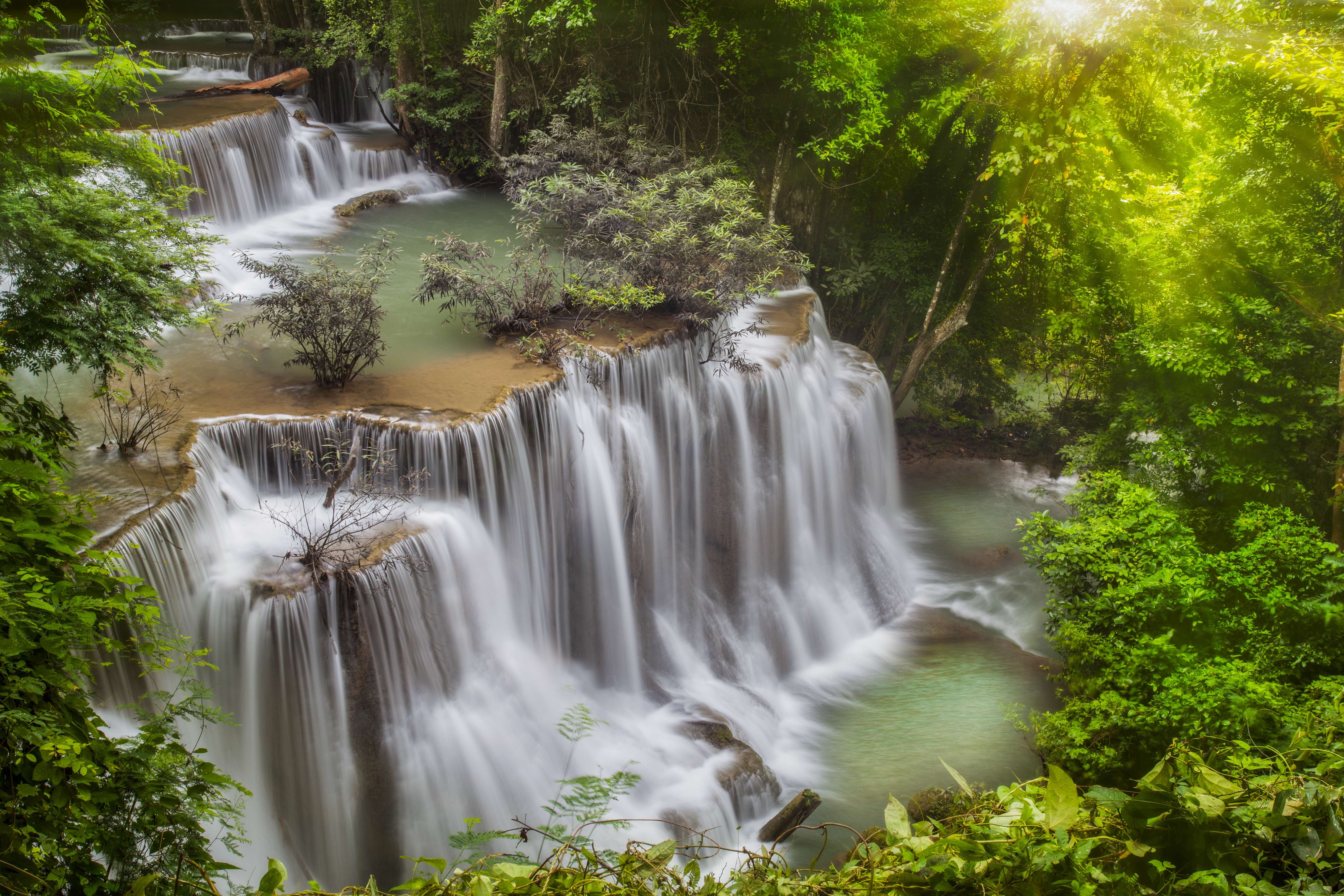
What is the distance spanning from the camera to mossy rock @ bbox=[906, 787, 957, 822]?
8.49 m

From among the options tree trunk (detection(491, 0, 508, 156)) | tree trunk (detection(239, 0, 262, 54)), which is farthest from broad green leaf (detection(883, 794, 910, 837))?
tree trunk (detection(239, 0, 262, 54))

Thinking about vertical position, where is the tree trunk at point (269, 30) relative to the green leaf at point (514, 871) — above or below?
above

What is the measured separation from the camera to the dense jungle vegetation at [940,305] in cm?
205

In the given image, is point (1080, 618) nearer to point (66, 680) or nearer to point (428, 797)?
point (428, 797)

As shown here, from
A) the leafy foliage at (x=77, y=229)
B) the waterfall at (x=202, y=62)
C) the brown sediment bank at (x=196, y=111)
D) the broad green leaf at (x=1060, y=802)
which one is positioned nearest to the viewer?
the broad green leaf at (x=1060, y=802)

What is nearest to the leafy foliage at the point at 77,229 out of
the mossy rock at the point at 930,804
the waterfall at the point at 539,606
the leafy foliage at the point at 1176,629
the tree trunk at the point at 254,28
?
the waterfall at the point at 539,606

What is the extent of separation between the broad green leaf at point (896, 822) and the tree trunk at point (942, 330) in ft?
47.9

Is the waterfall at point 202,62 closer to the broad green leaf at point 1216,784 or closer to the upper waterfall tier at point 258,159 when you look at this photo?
the upper waterfall tier at point 258,159

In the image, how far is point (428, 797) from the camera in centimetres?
743

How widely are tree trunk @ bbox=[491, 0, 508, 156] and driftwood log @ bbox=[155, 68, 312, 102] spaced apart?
489 cm

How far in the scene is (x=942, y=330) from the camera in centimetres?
1589

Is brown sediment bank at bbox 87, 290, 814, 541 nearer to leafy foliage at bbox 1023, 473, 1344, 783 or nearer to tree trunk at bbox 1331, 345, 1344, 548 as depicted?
leafy foliage at bbox 1023, 473, 1344, 783

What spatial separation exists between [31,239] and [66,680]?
15.1 ft

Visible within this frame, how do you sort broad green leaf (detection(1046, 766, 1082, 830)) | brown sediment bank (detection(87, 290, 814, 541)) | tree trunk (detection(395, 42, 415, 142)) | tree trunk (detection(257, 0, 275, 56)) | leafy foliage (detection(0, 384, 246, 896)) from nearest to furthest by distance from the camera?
broad green leaf (detection(1046, 766, 1082, 830)) → leafy foliage (detection(0, 384, 246, 896)) → brown sediment bank (detection(87, 290, 814, 541)) → tree trunk (detection(395, 42, 415, 142)) → tree trunk (detection(257, 0, 275, 56))
